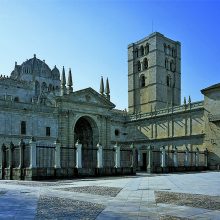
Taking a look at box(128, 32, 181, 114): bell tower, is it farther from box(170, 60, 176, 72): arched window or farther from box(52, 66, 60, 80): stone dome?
box(52, 66, 60, 80): stone dome

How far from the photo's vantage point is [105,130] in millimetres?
49062

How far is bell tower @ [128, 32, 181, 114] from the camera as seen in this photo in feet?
209

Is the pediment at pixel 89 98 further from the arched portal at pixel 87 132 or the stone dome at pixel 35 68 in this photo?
the stone dome at pixel 35 68

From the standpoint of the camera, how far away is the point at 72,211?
934 centimetres

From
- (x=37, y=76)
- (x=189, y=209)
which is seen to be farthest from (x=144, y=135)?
(x=189, y=209)

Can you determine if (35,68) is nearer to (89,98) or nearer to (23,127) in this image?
(89,98)

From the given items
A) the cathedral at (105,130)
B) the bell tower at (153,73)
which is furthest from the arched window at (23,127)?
the bell tower at (153,73)

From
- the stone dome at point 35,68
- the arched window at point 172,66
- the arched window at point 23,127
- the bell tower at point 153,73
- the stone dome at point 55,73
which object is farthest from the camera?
the stone dome at point 55,73

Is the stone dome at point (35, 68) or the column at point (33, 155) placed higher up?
the stone dome at point (35, 68)

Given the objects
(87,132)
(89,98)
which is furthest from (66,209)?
(87,132)

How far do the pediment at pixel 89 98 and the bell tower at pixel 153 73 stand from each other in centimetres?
1611

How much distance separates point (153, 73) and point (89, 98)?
20174 mm

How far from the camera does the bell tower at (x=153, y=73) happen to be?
209 feet

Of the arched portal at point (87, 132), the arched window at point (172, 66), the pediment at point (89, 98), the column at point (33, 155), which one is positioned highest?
the arched window at point (172, 66)
